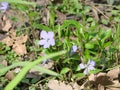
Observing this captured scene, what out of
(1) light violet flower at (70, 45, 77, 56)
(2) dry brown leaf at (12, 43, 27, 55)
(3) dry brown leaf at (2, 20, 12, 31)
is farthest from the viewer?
(3) dry brown leaf at (2, 20, 12, 31)

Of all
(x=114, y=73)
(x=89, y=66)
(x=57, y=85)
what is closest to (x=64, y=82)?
(x=57, y=85)

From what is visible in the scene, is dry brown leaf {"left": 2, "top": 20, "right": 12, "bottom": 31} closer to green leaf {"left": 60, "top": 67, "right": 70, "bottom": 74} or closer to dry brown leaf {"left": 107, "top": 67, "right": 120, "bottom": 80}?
green leaf {"left": 60, "top": 67, "right": 70, "bottom": 74}

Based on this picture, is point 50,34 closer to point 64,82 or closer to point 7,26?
point 64,82

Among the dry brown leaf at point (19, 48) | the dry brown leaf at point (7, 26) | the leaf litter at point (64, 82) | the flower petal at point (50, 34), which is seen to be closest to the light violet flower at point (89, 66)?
the leaf litter at point (64, 82)

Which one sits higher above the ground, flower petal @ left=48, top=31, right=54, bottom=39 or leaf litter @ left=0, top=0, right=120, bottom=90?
flower petal @ left=48, top=31, right=54, bottom=39

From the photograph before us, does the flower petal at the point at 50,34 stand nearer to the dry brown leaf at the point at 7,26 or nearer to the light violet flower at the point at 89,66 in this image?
the light violet flower at the point at 89,66

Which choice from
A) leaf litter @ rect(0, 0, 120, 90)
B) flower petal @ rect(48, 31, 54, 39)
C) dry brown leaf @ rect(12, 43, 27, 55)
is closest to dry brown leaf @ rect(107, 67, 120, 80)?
leaf litter @ rect(0, 0, 120, 90)

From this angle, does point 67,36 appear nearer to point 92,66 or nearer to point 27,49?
point 92,66
